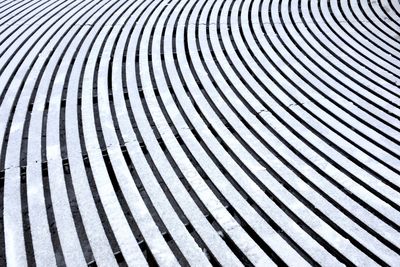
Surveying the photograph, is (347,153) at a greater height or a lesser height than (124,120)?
lesser

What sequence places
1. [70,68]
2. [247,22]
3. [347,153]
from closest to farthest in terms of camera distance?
[347,153]
[70,68]
[247,22]

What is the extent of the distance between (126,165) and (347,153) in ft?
5.67

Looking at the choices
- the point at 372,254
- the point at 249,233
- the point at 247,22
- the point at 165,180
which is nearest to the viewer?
the point at 372,254

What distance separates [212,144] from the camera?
2990 mm

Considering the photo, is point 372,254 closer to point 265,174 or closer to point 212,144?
point 265,174

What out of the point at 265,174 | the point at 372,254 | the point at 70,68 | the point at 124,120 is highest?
the point at 70,68

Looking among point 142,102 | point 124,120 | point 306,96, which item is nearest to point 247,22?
point 306,96

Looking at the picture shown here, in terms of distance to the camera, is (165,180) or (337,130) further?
(337,130)

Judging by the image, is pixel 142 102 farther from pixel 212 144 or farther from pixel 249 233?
pixel 249 233

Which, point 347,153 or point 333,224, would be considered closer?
point 333,224

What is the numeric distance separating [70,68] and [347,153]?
3.01 meters

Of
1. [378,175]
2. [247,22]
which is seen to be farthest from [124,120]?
[247,22]

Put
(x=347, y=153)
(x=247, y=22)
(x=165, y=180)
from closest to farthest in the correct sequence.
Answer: (x=165, y=180), (x=347, y=153), (x=247, y=22)

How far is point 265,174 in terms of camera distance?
2.72 m
